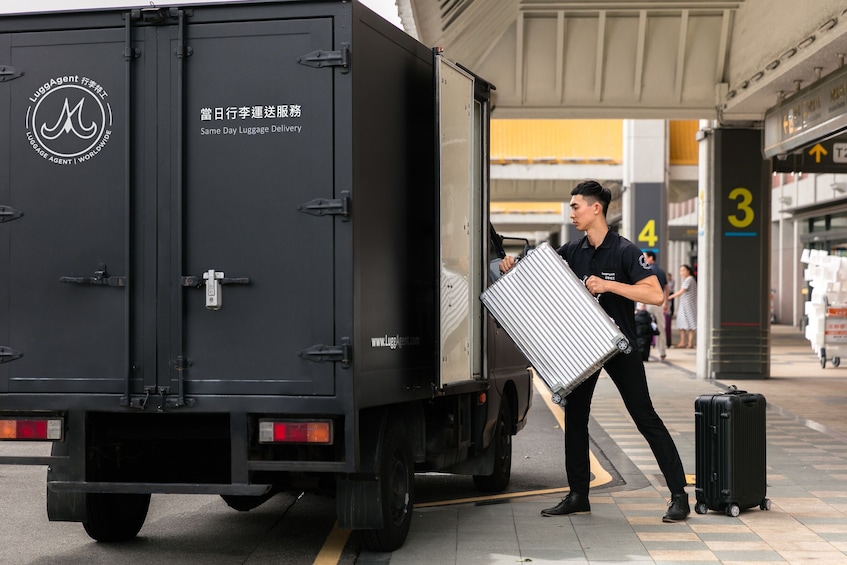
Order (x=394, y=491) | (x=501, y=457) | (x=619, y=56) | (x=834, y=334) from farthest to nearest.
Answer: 1. (x=834, y=334)
2. (x=619, y=56)
3. (x=501, y=457)
4. (x=394, y=491)

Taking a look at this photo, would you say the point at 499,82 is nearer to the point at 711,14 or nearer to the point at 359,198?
the point at 711,14

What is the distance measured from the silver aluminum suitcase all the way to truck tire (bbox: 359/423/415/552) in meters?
0.99

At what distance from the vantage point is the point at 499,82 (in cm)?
1762

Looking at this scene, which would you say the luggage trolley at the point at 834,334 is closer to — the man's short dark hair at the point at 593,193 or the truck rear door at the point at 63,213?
the man's short dark hair at the point at 593,193

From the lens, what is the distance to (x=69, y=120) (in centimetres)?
611

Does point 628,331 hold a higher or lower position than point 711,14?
lower

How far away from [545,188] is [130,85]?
29847 mm

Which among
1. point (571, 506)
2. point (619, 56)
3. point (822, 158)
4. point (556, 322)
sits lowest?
point (571, 506)

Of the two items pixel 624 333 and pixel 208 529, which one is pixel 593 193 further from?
pixel 208 529

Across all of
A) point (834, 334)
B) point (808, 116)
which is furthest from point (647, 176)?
point (808, 116)

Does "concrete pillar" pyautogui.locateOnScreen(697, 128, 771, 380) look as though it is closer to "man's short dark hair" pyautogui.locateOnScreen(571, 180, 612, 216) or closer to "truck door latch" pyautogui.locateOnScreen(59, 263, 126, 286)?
"man's short dark hair" pyautogui.locateOnScreen(571, 180, 612, 216)

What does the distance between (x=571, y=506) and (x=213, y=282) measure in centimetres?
285

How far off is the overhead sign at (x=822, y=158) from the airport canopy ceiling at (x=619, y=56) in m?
0.93

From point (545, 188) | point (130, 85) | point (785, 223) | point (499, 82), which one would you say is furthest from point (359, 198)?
point (785, 223)
